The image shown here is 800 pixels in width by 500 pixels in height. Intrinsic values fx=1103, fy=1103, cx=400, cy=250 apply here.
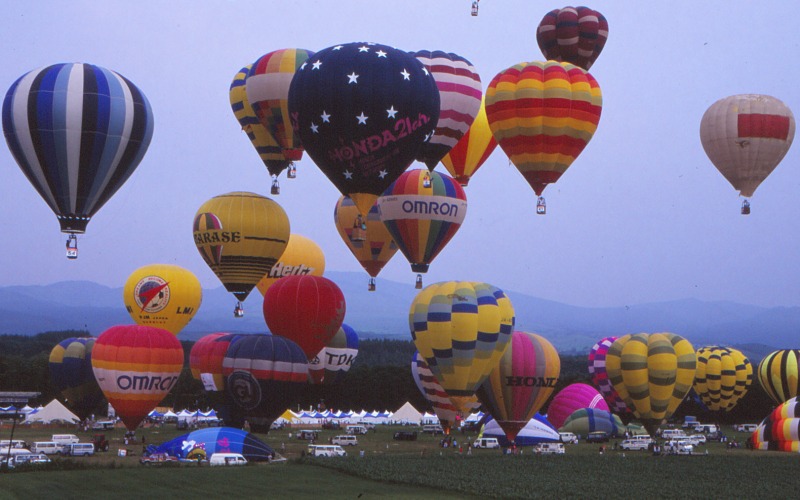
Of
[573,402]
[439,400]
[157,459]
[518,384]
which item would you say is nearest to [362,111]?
[157,459]

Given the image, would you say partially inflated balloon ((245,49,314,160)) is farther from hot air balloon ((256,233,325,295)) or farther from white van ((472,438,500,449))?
white van ((472,438,500,449))

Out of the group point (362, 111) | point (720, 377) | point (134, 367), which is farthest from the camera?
point (720, 377)

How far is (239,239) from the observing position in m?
38.2

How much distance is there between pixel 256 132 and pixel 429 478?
14281 millimetres

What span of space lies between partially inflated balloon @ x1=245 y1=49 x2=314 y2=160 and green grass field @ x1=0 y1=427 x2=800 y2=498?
33.9 feet

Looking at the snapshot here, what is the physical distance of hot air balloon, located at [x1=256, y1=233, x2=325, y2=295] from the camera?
153 ft

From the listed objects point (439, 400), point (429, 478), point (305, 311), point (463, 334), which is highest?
point (305, 311)

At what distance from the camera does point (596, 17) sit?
36.4 m

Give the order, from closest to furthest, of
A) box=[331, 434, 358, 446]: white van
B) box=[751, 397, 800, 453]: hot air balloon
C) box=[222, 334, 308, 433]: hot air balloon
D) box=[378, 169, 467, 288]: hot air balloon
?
box=[378, 169, 467, 288]: hot air balloon
box=[222, 334, 308, 433]: hot air balloon
box=[751, 397, 800, 453]: hot air balloon
box=[331, 434, 358, 446]: white van

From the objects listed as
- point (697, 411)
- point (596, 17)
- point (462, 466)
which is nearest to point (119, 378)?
point (462, 466)

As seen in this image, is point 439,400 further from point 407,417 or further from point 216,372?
point 407,417

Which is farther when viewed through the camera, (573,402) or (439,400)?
(573,402)

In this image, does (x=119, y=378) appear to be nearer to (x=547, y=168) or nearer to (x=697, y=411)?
(x=547, y=168)

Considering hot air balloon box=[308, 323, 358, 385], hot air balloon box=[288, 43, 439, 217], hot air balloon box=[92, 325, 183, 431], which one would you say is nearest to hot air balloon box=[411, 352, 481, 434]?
hot air balloon box=[308, 323, 358, 385]
